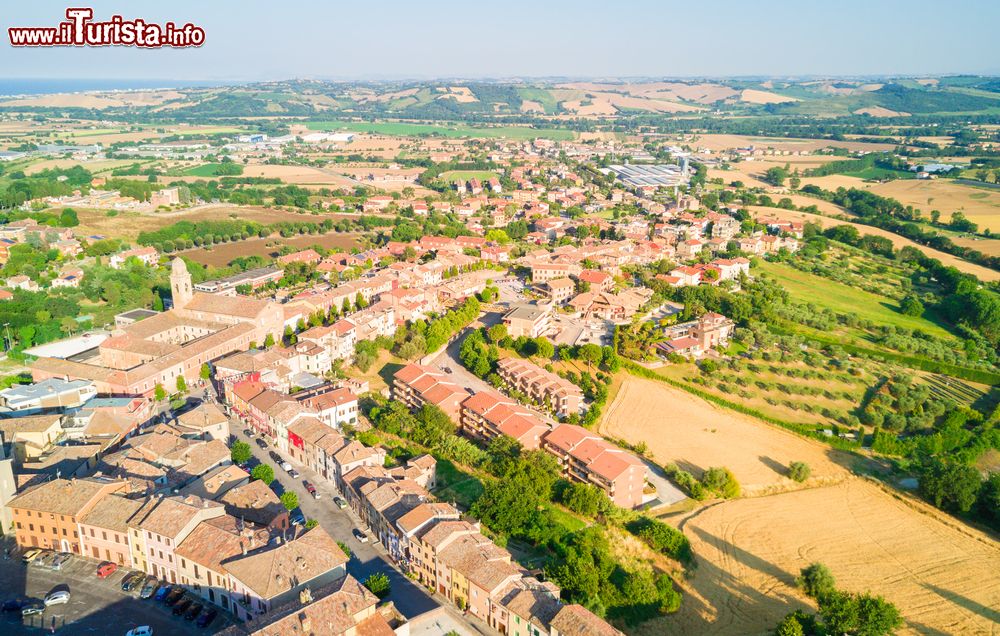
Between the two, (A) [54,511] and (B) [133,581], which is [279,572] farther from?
(A) [54,511]

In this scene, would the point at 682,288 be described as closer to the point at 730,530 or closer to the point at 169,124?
the point at 730,530

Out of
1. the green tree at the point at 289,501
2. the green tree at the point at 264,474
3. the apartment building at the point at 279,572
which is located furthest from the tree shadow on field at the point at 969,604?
the green tree at the point at 264,474

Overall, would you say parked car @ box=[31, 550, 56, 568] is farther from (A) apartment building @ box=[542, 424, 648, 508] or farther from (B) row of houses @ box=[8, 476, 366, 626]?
(A) apartment building @ box=[542, 424, 648, 508]

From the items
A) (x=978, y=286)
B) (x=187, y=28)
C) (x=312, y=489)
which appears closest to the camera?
(x=312, y=489)

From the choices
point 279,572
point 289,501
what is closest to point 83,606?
point 279,572

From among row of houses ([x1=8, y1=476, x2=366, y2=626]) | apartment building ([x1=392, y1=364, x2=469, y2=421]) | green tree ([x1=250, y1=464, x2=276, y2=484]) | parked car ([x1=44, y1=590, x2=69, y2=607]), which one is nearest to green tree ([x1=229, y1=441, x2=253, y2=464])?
green tree ([x1=250, y1=464, x2=276, y2=484])

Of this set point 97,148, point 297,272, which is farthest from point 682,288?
point 97,148
